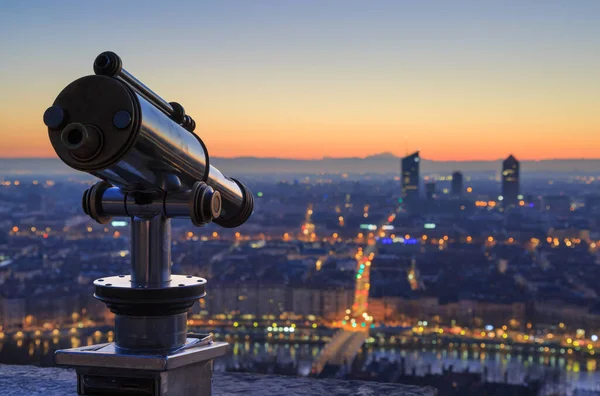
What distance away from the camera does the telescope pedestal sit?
37.7 inches

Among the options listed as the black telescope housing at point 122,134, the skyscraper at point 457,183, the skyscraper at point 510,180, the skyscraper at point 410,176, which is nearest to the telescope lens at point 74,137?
the black telescope housing at point 122,134

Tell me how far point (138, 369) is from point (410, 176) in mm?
56228

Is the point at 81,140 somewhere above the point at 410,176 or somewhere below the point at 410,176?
below

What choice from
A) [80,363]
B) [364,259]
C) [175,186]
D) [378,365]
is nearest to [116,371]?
[80,363]

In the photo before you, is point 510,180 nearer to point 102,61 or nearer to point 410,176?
point 410,176

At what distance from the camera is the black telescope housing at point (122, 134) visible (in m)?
0.79

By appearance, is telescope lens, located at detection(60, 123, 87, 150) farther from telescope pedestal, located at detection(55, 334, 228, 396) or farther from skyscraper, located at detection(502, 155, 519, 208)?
skyscraper, located at detection(502, 155, 519, 208)

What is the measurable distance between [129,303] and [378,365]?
1449cm

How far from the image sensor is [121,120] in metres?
0.79

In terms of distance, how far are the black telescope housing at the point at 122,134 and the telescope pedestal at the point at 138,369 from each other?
189 millimetres

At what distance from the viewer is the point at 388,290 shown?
979 inches

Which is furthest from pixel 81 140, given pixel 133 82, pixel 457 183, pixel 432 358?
pixel 457 183

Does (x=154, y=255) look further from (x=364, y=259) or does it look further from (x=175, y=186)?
(x=364, y=259)

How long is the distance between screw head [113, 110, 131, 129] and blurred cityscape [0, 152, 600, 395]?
6058mm
